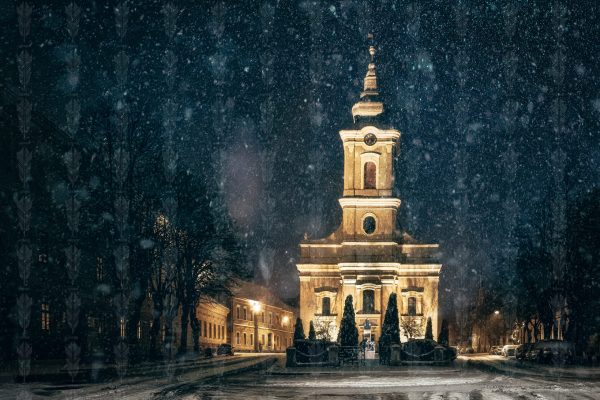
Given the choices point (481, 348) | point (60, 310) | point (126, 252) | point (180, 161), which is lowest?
point (481, 348)

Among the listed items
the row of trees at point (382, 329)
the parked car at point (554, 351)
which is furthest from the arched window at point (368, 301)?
the parked car at point (554, 351)

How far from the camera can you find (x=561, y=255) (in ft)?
175

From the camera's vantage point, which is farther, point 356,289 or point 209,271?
point 356,289

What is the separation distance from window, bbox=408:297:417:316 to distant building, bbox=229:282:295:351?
21.2 m

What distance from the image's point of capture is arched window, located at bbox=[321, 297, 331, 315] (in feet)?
243

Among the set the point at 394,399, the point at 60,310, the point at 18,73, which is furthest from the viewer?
the point at 60,310

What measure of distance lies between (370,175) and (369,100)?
787cm

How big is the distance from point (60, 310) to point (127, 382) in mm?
17760

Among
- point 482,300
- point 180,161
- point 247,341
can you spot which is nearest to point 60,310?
point 180,161

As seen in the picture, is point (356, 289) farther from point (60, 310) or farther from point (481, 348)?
point (481, 348)

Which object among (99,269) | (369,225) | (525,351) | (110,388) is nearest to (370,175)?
(369,225)

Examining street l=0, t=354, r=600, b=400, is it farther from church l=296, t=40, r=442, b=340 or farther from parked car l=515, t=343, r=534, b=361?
church l=296, t=40, r=442, b=340

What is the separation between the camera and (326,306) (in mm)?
74500

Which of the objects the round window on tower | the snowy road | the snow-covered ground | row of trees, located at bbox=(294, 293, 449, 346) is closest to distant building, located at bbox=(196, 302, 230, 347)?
the round window on tower
